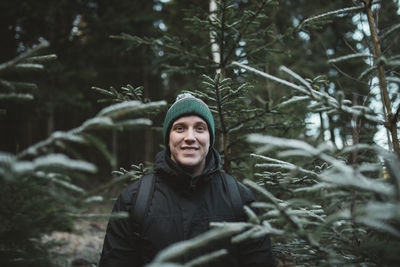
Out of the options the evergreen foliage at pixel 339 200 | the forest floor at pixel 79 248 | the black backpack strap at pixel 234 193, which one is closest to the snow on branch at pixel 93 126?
the evergreen foliage at pixel 339 200

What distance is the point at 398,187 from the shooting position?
99 centimetres

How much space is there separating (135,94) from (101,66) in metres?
10.8

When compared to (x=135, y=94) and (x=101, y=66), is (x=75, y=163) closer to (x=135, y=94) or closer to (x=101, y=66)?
(x=135, y=94)

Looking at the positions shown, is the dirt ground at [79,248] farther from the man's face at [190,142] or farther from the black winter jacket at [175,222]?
the man's face at [190,142]

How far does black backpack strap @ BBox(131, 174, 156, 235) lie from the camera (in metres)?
2.34

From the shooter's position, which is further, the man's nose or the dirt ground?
the dirt ground

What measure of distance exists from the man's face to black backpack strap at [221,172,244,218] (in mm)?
312

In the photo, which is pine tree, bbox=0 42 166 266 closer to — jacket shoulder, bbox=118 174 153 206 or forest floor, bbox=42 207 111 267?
jacket shoulder, bbox=118 174 153 206

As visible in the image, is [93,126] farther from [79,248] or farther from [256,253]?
[79,248]

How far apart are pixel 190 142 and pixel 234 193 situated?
0.69 metres

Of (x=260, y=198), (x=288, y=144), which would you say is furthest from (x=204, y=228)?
(x=260, y=198)

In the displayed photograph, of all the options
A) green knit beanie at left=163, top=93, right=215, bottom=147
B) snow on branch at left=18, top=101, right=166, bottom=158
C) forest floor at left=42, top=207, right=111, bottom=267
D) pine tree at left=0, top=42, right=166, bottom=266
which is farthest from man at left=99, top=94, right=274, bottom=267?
forest floor at left=42, top=207, right=111, bottom=267

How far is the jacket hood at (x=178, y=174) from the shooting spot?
2.46 m

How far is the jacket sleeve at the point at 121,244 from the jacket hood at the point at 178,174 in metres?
0.42
